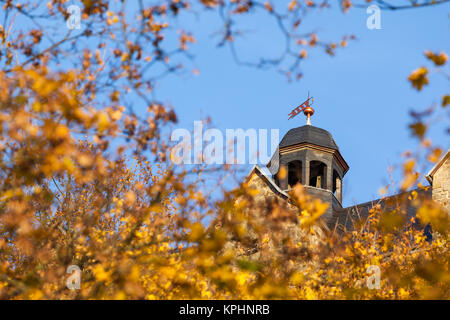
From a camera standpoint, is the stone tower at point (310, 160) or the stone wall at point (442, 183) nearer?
the stone wall at point (442, 183)

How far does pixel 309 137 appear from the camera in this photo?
2633 cm

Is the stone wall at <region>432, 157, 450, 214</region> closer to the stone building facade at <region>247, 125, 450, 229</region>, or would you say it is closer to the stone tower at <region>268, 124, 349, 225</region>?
the stone building facade at <region>247, 125, 450, 229</region>

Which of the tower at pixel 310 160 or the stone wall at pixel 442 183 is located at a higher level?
the tower at pixel 310 160

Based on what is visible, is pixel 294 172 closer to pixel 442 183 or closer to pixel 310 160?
pixel 310 160

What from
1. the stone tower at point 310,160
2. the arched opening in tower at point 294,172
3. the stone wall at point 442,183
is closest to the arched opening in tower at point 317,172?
the stone tower at point 310,160

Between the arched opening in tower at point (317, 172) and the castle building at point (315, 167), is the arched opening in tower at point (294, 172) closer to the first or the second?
the castle building at point (315, 167)

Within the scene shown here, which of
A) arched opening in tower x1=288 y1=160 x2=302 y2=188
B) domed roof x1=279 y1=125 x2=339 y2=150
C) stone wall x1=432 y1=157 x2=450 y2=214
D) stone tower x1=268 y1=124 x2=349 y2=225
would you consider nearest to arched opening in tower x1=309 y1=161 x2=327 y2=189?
stone tower x1=268 y1=124 x2=349 y2=225

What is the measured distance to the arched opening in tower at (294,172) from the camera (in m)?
26.5

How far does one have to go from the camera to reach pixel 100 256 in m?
6.28

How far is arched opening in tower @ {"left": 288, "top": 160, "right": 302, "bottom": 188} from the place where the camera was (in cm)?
2647

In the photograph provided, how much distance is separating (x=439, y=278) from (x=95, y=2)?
15.8 feet

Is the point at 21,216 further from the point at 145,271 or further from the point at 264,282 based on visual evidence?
the point at 264,282

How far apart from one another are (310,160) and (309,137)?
1.26 metres
